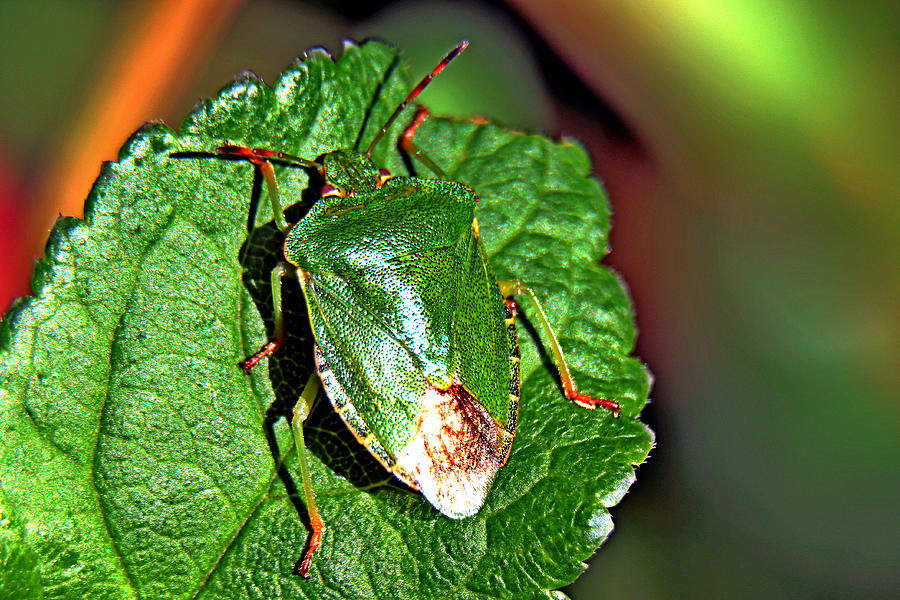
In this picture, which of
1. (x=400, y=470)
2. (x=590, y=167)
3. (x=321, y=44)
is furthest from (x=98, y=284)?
(x=321, y=44)

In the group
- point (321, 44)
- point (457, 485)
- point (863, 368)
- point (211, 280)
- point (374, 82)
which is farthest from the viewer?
point (321, 44)

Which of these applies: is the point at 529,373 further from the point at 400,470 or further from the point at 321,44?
the point at 321,44

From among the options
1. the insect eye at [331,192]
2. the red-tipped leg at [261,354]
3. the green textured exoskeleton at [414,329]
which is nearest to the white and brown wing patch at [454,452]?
the green textured exoskeleton at [414,329]

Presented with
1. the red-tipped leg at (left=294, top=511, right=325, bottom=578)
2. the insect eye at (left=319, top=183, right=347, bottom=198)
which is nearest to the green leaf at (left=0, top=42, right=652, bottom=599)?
the red-tipped leg at (left=294, top=511, right=325, bottom=578)

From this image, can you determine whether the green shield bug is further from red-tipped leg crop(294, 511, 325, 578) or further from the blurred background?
the blurred background

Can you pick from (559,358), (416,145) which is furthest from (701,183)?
(559,358)

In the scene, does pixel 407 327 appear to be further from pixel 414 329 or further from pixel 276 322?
pixel 276 322
